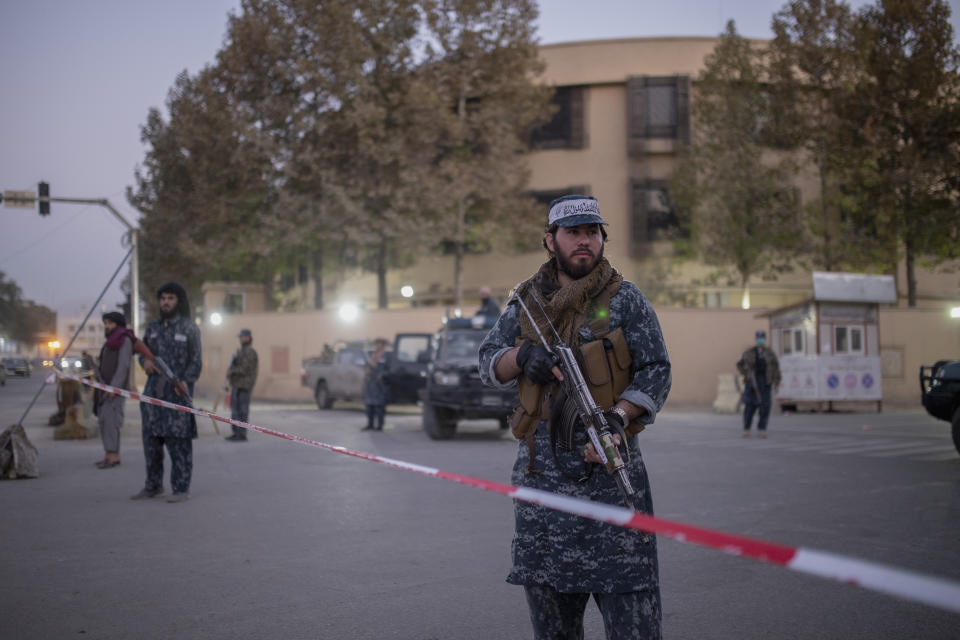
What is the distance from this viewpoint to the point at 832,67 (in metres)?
30.3

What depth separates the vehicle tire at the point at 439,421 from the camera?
53.7 ft

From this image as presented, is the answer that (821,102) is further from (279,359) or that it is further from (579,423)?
(579,423)

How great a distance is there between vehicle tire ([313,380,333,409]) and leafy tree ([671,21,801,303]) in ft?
48.6

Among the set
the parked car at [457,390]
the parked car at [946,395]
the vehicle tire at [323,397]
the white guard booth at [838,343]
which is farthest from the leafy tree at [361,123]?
the parked car at [946,395]

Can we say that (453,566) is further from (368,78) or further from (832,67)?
(832,67)

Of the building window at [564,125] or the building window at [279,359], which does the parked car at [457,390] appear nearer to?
the building window at [279,359]

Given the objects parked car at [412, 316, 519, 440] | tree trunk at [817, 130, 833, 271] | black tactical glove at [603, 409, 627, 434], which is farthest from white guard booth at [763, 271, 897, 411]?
black tactical glove at [603, 409, 627, 434]

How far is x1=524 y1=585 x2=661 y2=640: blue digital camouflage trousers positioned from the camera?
3.09 meters

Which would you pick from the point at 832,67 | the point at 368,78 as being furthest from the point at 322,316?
the point at 832,67

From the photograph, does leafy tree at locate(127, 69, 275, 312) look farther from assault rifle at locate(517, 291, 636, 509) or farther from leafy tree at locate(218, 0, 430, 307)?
assault rifle at locate(517, 291, 636, 509)

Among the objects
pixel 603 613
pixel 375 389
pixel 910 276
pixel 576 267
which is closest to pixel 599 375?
pixel 576 267

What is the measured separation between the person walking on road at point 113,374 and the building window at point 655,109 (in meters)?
28.0

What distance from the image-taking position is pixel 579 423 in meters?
3.24

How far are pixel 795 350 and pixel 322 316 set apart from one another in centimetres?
1679
